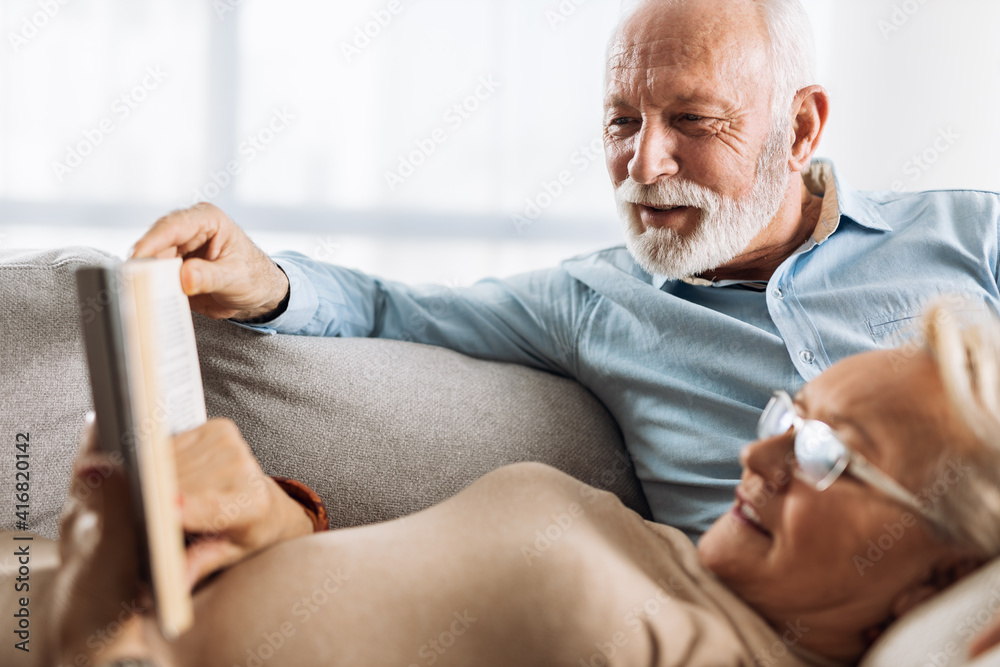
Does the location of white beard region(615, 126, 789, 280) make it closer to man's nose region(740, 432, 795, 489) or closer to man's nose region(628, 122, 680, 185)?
man's nose region(628, 122, 680, 185)

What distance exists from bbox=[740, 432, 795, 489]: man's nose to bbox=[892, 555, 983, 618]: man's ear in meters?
0.14

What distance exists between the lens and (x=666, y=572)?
77cm

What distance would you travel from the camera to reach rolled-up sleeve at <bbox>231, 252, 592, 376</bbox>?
51.3 inches

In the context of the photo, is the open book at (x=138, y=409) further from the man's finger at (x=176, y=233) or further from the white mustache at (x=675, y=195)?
the white mustache at (x=675, y=195)

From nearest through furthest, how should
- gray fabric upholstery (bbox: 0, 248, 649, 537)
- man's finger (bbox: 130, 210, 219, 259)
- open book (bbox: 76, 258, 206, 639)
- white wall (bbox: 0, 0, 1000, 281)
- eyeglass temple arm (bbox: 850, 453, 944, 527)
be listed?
1. open book (bbox: 76, 258, 206, 639)
2. eyeglass temple arm (bbox: 850, 453, 944, 527)
3. man's finger (bbox: 130, 210, 219, 259)
4. gray fabric upholstery (bbox: 0, 248, 649, 537)
5. white wall (bbox: 0, 0, 1000, 281)

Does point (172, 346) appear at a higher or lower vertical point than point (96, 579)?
higher

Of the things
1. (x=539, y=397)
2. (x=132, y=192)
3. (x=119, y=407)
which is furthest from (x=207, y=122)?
(x=119, y=407)

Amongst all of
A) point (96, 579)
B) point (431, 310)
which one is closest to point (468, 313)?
point (431, 310)

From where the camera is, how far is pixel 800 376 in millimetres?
1081

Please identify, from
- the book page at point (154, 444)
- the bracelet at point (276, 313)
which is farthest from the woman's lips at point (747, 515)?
the bracelet at point (276, 313)

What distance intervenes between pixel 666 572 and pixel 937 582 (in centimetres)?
25

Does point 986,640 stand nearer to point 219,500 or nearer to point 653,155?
point 219,500

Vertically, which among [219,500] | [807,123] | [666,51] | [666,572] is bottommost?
[666,572]

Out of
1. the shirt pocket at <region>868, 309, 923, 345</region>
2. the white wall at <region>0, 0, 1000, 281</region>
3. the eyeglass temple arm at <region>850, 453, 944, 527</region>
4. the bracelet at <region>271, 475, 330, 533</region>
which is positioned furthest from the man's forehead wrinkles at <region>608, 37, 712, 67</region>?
the white wall at <region>0, 0, 1000, 281</region>
